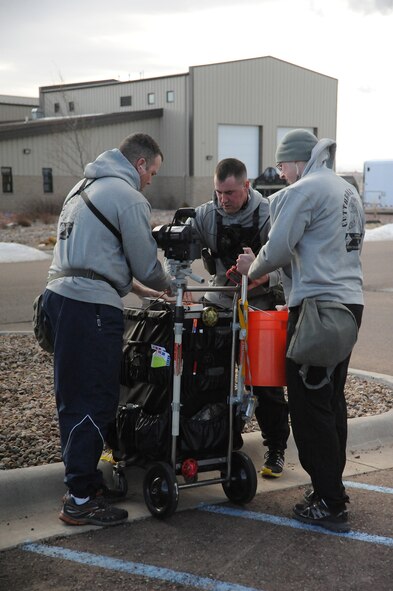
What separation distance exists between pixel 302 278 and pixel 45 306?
1451 millimetres

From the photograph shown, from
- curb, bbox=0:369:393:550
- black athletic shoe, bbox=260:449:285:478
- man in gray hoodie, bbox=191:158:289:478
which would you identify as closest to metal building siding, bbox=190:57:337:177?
man in gray hoodie, bbox=191:158:289:478

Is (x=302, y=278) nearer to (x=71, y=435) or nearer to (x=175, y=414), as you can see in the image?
(x=175, y=414)

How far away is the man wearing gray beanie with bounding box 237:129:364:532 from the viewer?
4246 mm

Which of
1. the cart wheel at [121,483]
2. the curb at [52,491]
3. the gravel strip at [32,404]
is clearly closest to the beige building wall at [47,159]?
the gravel strip at [32,404]

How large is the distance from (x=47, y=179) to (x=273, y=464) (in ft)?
126

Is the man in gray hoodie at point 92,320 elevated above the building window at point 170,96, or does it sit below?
below

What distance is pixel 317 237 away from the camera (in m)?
4.28

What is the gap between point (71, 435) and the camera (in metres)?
4.29

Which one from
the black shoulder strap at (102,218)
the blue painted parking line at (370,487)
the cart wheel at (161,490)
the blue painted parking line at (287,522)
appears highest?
the black shoulder strap at (102,218)

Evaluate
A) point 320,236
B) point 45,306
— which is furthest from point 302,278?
point 45,306

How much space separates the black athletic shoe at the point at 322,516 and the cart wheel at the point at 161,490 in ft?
2.38

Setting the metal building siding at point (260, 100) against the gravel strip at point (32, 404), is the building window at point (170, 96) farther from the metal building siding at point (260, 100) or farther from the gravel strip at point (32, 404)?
the gravel strip at point (32, 404)

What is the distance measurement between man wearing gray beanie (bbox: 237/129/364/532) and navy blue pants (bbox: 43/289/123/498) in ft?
2.98

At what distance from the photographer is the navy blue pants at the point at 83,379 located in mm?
4293
